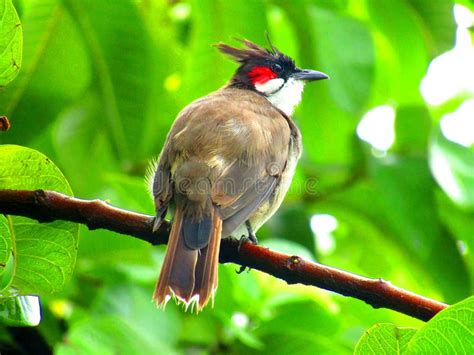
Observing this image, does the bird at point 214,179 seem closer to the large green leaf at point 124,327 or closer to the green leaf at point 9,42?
the large green leaf at point 124,327

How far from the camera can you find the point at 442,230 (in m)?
3.86

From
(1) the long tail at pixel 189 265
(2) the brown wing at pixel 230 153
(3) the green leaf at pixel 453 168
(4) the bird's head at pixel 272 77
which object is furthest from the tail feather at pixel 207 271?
(4) the bird's head at pixel 272 77

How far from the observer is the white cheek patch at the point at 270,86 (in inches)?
186

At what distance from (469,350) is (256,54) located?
127 inches

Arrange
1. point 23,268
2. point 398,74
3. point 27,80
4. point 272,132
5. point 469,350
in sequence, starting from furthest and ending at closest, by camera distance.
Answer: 1. point 398,74
2. point 272,132
3. point 27,80
4. point 23,268
5. point 469,350

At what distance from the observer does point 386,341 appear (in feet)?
5.54

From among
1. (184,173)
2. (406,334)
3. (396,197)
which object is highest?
(406,334)

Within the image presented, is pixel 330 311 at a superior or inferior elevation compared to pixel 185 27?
inferior

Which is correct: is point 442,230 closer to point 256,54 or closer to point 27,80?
point 256,54

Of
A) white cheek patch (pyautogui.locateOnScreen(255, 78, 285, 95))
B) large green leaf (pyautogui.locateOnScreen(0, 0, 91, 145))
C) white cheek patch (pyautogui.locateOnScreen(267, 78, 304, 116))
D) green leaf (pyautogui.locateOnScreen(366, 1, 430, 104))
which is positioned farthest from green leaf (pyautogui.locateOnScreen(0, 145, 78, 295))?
white cheek patch (pyautogui.locateOnScreen(255, 78, 285, 95))

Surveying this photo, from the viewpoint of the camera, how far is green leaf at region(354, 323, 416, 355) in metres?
1.68

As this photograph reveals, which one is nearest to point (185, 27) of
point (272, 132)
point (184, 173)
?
point (272, 132)

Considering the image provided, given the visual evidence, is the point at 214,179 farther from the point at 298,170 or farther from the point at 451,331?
the point at 451,331

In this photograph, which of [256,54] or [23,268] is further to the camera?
[256,54]
